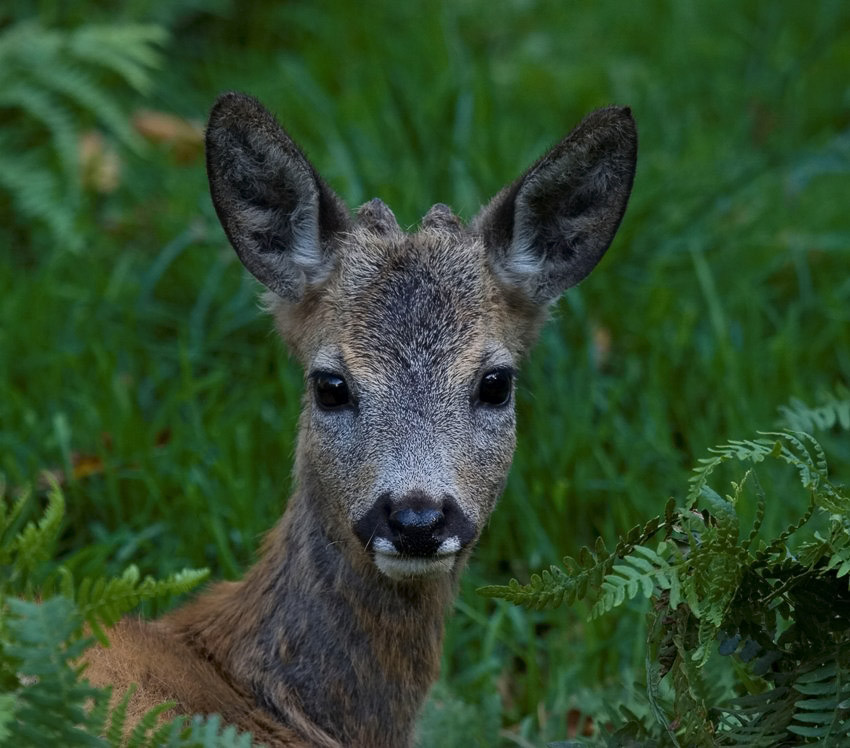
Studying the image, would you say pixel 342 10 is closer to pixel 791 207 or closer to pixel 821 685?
pixel 791 207

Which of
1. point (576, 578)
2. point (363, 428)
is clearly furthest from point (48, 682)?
point (363, 428)

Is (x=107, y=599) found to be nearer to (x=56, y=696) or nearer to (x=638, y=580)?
(x=56, y=696)

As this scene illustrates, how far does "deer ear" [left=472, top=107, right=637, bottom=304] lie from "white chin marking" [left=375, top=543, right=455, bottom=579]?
104 centimetres

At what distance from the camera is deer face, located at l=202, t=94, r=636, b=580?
372cm

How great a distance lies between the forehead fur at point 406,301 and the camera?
397cm

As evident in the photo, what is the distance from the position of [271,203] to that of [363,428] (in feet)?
2.91

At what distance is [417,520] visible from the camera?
3500 mm

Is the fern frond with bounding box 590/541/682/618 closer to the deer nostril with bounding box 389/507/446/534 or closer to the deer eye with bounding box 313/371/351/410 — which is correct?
the deer nostril with bounding box 389/507/446/534

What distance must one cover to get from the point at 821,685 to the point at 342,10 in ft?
20.0

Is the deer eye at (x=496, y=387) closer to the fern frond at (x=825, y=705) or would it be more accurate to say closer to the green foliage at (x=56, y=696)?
the fern frond at (x=825, y=705)

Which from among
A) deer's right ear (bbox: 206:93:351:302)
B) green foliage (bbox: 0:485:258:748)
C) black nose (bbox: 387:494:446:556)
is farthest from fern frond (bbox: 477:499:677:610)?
deer's right ear (bbox: 206:93:351:302)

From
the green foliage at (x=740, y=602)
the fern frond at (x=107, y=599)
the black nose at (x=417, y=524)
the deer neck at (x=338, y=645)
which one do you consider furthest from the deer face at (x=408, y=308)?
the fern frond at (x=107, y=599)

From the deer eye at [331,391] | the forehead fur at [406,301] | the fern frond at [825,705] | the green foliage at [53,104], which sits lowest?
the fern frond at [825,705]

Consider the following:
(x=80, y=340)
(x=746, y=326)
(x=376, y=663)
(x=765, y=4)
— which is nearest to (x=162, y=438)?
(x=80, y=340)
